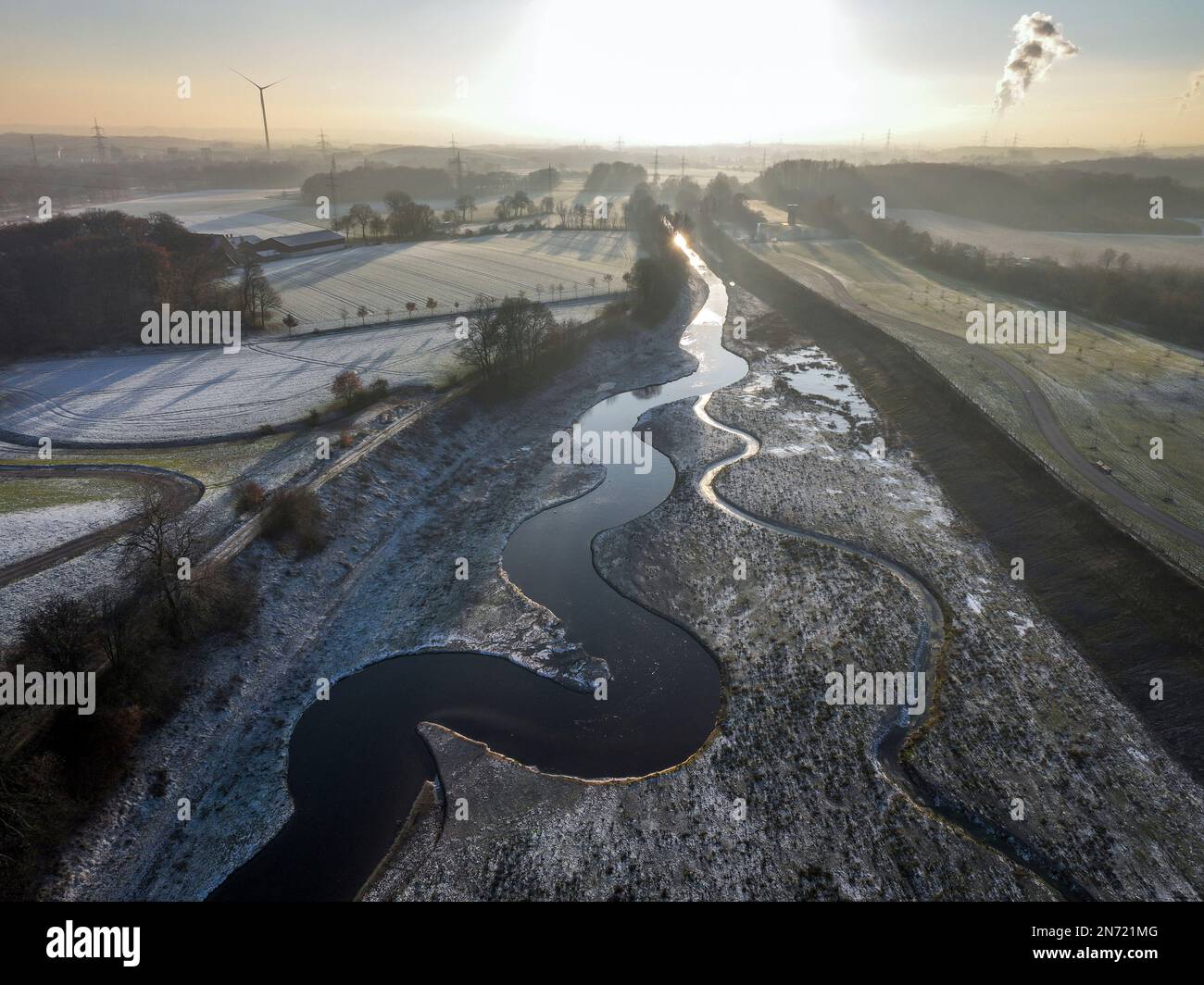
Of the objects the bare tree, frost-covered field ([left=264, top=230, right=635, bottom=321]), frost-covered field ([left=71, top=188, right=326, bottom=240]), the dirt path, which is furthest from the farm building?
the bare tree

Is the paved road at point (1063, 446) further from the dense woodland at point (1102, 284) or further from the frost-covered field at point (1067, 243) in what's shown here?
the frost-covered field at point (1067, 243)

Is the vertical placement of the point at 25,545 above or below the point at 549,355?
Answer: below

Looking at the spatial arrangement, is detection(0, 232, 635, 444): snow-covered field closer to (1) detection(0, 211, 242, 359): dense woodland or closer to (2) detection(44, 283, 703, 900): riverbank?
(1) detection(0, 211, 242, 359): dense woodland

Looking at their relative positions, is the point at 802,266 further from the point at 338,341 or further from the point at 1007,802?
the point at 1007,802

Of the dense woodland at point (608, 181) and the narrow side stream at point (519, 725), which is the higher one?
the dense woodland at point (608, 181)

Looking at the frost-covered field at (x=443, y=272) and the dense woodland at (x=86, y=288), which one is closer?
the dense woodland at (x=86, y=288)

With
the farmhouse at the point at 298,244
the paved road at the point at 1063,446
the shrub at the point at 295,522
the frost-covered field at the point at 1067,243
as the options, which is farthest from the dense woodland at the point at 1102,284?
the farmhouse at the point at 298,244

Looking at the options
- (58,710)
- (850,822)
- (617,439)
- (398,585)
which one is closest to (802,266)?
(617,439)
